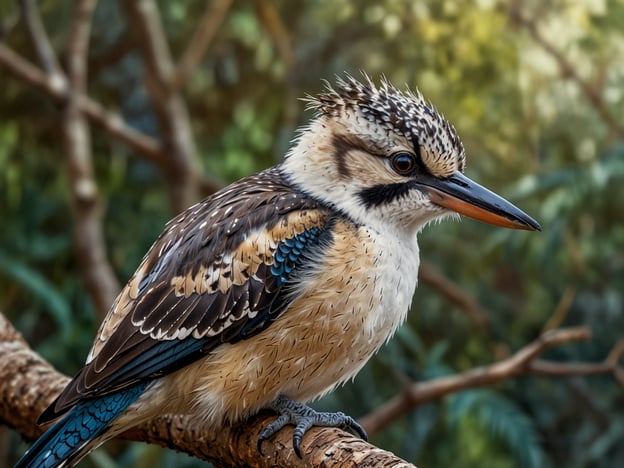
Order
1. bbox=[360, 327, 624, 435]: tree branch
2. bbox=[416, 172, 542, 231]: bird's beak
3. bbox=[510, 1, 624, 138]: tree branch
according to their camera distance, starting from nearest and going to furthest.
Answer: bbox=[416, 172, 542, 231]: bird's beak, bbox=[360, 327, 624, 435]: tree branch, bbox=[510, 1, 624, 138]: tree branch

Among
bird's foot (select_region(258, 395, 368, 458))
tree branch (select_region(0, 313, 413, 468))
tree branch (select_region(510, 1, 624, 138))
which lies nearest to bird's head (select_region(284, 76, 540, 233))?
bird's foot (select_region(258, 395, 368, 458))

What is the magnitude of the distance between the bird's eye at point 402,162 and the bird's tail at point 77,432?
35.3 inches

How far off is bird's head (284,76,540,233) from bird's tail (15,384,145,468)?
2.49 feet

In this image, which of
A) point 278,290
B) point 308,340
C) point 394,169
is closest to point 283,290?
point 278,290

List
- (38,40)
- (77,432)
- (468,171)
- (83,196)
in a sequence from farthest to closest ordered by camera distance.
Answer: (468,171)
(38,40)
(83,196)
(77,432)

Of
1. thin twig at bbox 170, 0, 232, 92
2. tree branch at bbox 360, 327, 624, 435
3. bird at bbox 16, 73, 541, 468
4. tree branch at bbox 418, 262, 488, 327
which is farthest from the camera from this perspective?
tree branch at bbox 418, 262, 488, 327

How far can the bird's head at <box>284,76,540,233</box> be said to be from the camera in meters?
2.68

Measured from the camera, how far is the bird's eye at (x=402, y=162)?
2.71 metres

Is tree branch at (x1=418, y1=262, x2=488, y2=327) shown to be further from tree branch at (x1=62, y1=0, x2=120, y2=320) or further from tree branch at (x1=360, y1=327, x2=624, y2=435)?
tree branch at (x1=62, y1=0, x2=120, y2=320)

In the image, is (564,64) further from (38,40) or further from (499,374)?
(38,40)

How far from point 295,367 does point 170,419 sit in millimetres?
432

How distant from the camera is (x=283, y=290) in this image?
8.42ft

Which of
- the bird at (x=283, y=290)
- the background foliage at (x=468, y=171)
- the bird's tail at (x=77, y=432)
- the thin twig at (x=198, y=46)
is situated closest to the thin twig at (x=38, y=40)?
the background foliage at (x=468, y=171)

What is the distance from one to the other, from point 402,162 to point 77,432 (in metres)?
1.10
